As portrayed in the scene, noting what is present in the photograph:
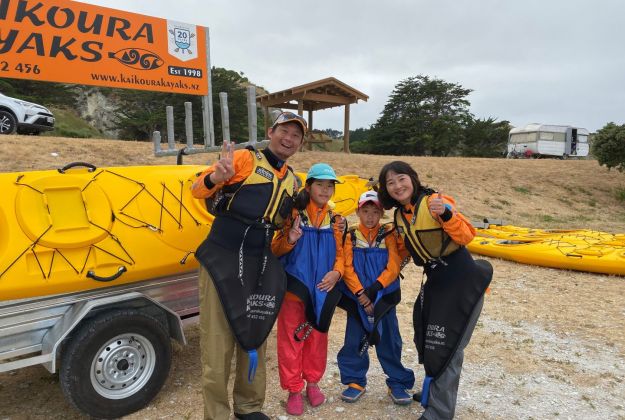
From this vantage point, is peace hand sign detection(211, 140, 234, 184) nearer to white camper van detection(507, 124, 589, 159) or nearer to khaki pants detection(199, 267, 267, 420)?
khaki pants detection(199, 267, 267, 420)

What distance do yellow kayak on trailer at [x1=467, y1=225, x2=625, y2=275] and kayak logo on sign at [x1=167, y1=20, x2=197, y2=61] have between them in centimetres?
666

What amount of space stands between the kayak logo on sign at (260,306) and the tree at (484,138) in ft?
125

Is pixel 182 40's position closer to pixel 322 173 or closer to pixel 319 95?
pixel 322 173

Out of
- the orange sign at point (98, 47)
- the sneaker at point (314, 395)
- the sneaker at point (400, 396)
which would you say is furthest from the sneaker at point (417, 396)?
the orange sign at point (98, 47)

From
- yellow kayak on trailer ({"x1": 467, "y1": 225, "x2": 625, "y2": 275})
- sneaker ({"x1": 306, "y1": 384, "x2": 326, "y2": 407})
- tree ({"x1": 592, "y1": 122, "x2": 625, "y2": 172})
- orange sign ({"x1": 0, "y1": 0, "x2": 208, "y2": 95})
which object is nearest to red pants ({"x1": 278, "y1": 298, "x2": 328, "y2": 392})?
sneaker ({"x1": 306, "y1": 384, "x2": 326, "y2": 407})

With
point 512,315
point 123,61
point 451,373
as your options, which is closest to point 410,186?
point 451,373

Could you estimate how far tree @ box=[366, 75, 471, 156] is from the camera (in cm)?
3612

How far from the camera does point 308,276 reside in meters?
3.21

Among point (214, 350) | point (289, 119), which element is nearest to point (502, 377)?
point (214, 350)

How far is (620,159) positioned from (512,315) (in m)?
16.3

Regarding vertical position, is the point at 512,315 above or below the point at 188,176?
below

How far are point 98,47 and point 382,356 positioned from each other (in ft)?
17.3

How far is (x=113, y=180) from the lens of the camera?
11.1ft

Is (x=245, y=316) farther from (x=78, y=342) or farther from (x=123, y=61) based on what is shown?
(x=123, y=61)
